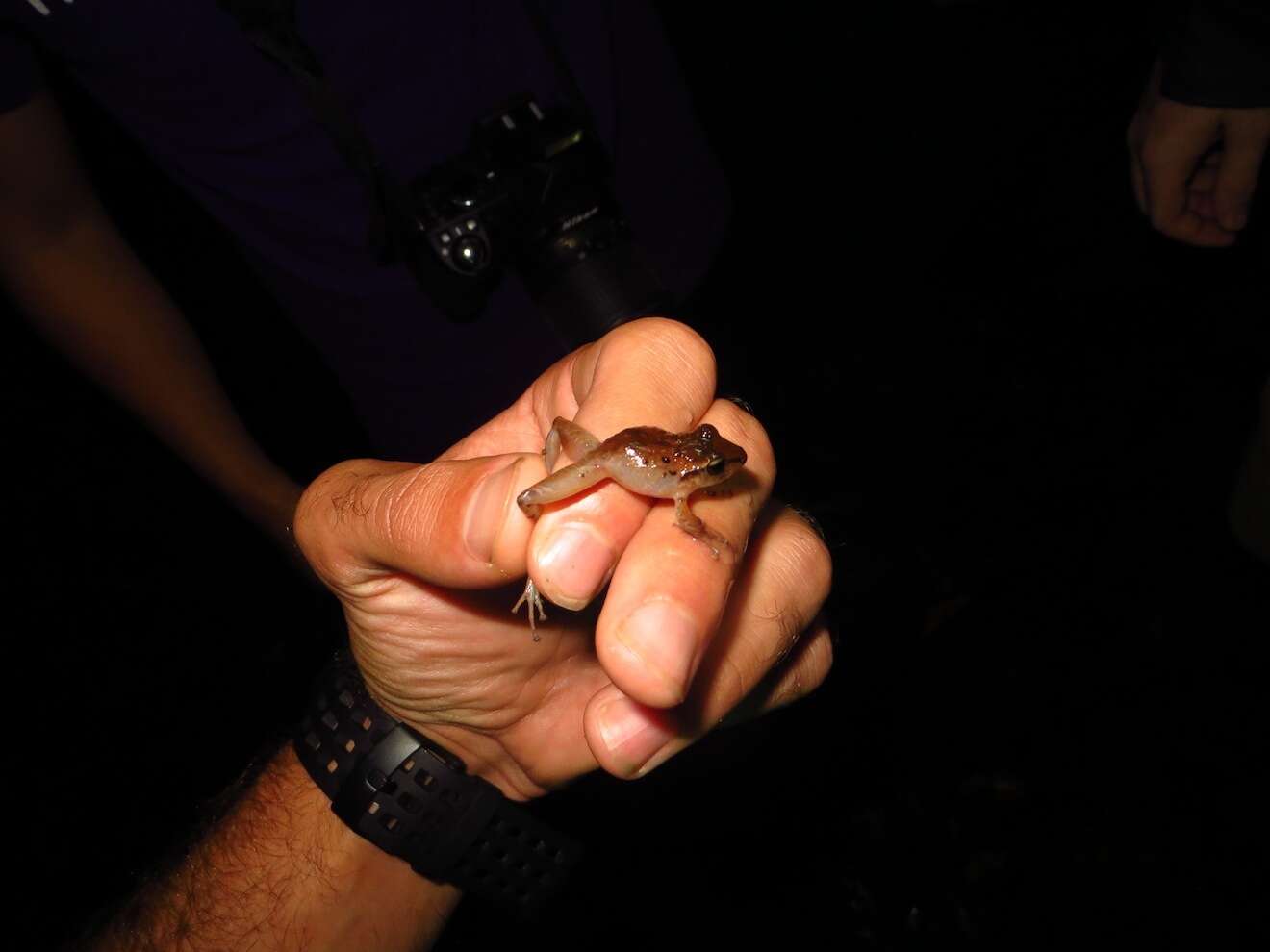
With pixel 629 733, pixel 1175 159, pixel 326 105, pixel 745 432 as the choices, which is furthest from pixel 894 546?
pixel 326 105

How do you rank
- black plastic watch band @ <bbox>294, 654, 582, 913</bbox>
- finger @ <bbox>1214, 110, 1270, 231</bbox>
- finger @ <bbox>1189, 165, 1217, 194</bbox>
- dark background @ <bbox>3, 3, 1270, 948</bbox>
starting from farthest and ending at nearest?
dark background @ <bbox>3, 3, 1270, 948</bbox>, finger @ <bbox>1189, 165, 1217, 194</bbox>, finger @ <bbox>1214, 110, 1270, 231</bbox>, black plastic watch band @ <bbox>294, 654, 582, 913</bbox>

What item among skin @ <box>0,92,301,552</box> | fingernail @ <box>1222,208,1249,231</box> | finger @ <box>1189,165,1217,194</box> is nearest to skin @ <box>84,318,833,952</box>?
skin @ <box>0,92,301,552</box>

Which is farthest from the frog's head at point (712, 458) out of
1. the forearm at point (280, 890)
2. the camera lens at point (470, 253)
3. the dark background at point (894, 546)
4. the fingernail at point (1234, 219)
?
the fingernail at point (1234, 219)

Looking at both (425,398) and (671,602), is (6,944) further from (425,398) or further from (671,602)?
(671,602)

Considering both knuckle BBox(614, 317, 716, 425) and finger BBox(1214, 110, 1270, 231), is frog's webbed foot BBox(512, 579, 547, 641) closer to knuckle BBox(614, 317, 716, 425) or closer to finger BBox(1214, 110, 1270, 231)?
knuckle BBox(614, 317, 716, 425)

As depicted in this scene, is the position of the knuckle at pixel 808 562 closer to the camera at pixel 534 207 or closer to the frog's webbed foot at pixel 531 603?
the frog's webbed foot at pixel 531 603

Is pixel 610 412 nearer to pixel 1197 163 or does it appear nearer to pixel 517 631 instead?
pixel 517 631

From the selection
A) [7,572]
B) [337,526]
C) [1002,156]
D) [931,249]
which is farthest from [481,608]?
[1002,156]
